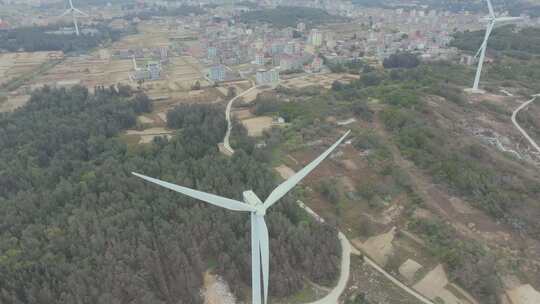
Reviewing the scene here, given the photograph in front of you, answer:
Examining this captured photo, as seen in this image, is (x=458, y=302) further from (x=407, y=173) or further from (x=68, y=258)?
(x=68, y=258)

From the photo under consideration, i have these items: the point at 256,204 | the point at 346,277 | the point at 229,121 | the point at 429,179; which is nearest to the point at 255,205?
the point at 256,204

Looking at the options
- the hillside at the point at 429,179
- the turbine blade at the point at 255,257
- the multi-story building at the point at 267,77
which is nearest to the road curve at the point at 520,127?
the hillside at the point at 429,179

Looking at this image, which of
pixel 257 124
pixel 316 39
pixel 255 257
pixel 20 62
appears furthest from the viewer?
pixel 316 39

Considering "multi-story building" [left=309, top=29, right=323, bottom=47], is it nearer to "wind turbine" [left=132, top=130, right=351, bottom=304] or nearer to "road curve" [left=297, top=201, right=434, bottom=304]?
"road curve" [left=297, top=201, right=434, bottom=304]

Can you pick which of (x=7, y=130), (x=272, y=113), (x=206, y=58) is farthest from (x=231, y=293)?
(x=206, y=58)

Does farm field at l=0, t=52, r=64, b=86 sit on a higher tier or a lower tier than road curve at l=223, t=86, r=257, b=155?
higher

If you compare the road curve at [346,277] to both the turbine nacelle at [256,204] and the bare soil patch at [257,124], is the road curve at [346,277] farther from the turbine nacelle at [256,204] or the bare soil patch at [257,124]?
the bare soil patch at [257,124]

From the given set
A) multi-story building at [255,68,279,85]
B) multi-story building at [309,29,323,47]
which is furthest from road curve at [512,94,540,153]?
multi-story building at [309,29,323,47]

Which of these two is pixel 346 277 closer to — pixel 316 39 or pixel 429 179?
pixel 429 179
